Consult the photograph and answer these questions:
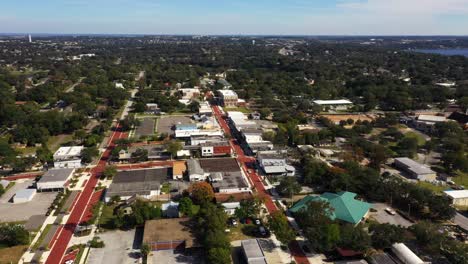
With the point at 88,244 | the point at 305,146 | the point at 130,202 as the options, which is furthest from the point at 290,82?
the point at 88,244

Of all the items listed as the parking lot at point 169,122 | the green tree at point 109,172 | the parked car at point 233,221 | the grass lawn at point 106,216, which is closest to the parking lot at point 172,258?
the parked car at point 233,221

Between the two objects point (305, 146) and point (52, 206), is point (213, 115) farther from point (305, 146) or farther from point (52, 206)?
point (52, 206)

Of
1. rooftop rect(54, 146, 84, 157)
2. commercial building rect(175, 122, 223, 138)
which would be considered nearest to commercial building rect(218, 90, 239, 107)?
commercial building rect(175, 122, 223, 138)

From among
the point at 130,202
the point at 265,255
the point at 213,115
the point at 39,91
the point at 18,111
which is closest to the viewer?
the point at 265,255

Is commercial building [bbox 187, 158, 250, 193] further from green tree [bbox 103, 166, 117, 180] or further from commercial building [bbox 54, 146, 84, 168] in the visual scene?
commercial building [bbox 54, 146, 84, 168]

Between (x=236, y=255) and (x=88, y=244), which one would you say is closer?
(x=236, y=255)

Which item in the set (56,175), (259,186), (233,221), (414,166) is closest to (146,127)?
(56,175)

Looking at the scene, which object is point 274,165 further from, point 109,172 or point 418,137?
point 418,137
